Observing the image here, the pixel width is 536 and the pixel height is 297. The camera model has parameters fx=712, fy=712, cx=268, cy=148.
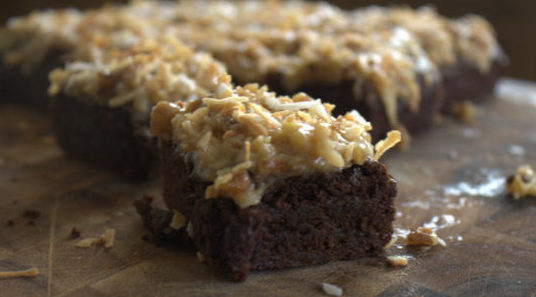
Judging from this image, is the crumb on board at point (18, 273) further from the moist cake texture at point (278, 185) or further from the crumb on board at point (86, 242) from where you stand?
the moist cake texture at point (278, 185)

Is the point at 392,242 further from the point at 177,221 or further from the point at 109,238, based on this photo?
the point at 109,238

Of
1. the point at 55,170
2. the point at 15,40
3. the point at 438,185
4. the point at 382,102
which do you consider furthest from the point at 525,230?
the point at 15,40

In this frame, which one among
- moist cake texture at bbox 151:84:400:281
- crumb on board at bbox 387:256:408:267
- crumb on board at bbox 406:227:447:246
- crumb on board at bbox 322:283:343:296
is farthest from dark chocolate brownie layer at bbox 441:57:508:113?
crumb on board at bbox 322:283:343:296

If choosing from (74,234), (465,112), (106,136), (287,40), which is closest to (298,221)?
(74,234)

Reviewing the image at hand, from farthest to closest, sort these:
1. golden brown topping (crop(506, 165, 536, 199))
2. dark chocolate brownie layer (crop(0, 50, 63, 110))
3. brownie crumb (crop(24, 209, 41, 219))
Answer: dark chocolate brownie layer (crop(0, 50, 63, 110)) < golden brown topping (crop(506, 165, 536, 199)) < brownie crumb (crop(24, 209, 41, 219))

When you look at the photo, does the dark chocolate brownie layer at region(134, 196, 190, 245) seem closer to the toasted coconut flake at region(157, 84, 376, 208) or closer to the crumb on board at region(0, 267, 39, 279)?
the toasted coconut flake at region(157, 84, 376, 208)

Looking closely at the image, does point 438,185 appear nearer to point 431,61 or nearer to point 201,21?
point 431,61
